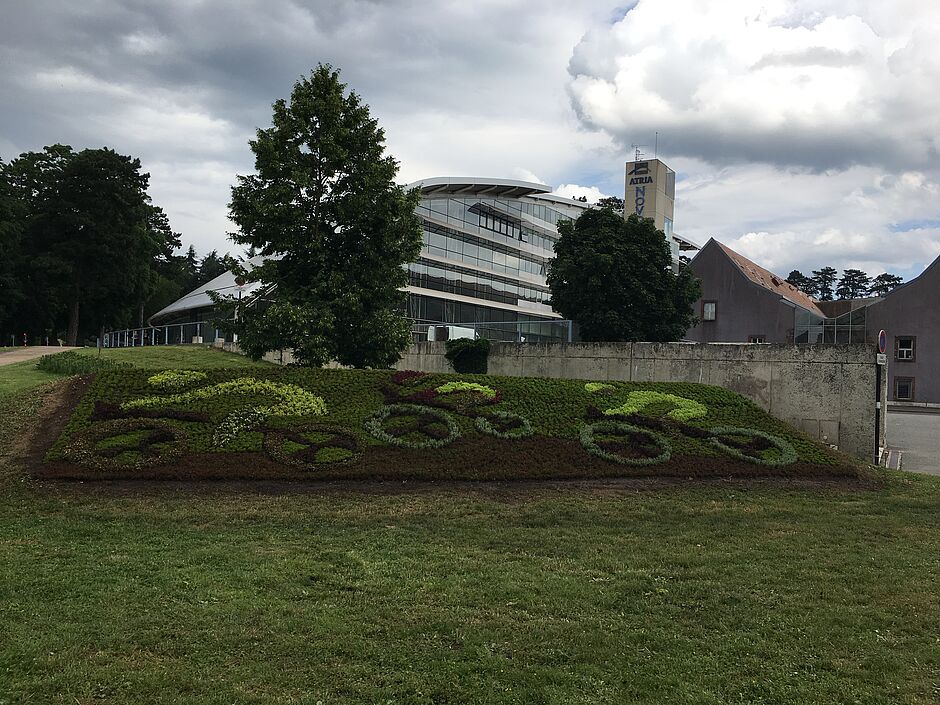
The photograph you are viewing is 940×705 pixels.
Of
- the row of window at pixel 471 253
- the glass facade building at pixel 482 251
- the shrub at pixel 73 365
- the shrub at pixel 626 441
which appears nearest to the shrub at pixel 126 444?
the shrub at pixel 73 365

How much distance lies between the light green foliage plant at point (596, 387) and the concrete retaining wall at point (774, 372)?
9.76 feet

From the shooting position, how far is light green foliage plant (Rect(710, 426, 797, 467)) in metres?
14.2

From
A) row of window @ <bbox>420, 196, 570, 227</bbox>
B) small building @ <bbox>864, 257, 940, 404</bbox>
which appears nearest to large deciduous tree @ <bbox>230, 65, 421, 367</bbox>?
row of window @ <bbox>420, 196, 570, 227</bbox>

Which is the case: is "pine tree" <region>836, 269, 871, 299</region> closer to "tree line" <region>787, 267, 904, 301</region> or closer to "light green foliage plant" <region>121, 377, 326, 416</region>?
"tree line" <region>787, 267, 904, 301</region>

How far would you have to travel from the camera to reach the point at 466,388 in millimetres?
17047

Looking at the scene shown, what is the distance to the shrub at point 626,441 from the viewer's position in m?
13.9

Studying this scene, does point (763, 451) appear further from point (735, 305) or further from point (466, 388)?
point (735, 305)

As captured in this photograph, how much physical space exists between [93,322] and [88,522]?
169ft

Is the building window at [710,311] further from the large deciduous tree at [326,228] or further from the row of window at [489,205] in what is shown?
the large deciduous tree at [326,228]

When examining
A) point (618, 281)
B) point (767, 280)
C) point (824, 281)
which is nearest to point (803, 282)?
point (824, 281)

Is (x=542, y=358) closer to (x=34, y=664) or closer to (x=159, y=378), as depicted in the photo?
(x=159, y=378)

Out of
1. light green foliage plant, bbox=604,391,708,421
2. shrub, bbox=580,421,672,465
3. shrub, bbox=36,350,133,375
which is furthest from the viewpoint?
shrub, bbox=36,350,133,375

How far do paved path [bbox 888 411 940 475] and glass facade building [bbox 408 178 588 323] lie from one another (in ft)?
70.9

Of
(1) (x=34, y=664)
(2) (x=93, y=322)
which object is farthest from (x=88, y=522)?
(2) (x=93, y=322)
